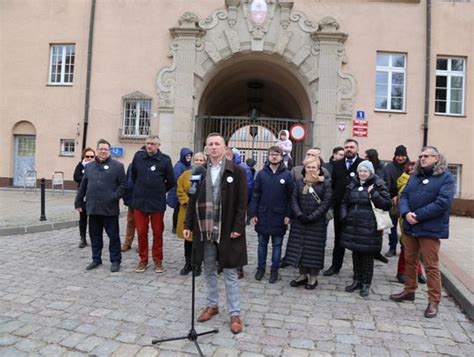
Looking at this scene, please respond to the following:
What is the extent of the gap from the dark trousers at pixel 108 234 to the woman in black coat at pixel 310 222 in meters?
2.61

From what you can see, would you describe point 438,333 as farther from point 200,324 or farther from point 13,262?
point 13,262

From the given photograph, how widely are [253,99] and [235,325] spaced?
20.7 meters

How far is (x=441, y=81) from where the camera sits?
15.9 m

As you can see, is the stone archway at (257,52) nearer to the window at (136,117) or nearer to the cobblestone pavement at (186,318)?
the window at (136,117)

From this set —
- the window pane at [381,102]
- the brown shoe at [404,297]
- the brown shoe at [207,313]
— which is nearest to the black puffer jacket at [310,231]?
the brown shoe at [404,297]

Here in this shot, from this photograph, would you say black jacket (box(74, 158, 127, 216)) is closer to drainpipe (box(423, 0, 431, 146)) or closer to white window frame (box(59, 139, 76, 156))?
white window frame (box(59, 139, 76, 156))

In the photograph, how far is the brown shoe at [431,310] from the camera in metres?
4.93

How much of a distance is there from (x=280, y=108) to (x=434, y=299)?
68.0 ft

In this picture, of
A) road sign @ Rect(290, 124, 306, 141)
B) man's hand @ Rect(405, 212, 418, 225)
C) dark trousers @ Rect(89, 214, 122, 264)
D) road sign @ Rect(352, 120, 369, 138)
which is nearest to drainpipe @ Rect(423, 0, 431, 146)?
road sign @ Rect(352, 120, 369, 138)

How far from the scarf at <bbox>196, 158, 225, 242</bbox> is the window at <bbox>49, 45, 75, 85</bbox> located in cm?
1458

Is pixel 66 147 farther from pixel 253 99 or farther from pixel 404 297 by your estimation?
pixel 404 297

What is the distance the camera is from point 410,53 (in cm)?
1571

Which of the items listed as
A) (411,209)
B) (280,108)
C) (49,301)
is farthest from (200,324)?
(280,108)

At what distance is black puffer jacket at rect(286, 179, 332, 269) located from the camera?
5776 mm
